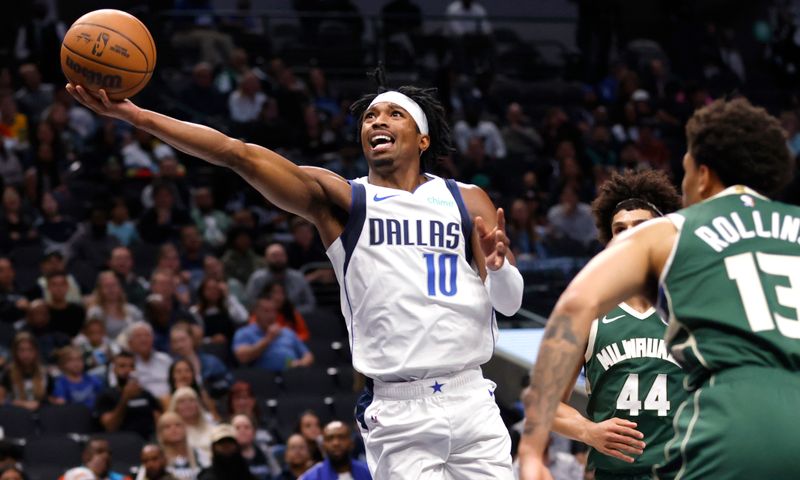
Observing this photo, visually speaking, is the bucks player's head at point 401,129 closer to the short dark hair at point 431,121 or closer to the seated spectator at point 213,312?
the short dark hair at point 431,121

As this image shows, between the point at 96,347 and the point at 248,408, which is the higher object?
the point at 96,347

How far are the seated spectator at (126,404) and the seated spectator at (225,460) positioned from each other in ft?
4.86

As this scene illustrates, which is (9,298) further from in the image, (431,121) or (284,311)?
(431,121)

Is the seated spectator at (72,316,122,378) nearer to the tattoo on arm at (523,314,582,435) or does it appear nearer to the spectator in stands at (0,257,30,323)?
the spectator in stands at (0,257,30,323)

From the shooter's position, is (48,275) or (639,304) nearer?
(639,304)

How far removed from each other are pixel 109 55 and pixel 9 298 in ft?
26.3

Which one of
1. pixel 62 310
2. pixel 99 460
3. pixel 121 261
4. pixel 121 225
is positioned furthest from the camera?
pixel 121 225

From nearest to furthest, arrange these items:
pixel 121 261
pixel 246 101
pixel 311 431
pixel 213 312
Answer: pixel 311 431 < pixel 213 312 < pixel 121 261 < pixel 246 101

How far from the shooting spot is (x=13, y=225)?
14.3 metres

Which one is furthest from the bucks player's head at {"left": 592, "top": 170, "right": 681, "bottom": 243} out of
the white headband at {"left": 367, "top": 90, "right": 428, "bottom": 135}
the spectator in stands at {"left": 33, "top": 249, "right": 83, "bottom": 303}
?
the spectator in stands at {"left": 33, "top": 249, "right": 83, "bottom": 303}

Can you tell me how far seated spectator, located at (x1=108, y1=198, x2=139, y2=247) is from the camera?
14.7 metres

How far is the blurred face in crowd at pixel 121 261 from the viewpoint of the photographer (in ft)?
44.0

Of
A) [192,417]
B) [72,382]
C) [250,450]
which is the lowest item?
[250,450]

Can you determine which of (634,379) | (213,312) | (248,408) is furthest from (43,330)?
(634,379)
